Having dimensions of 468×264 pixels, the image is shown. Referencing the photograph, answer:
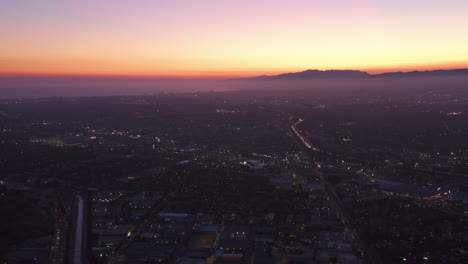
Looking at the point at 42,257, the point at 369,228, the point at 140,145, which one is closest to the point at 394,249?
the point at 369,228

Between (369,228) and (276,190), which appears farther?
(276,190)

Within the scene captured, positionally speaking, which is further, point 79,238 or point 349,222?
point 349,222

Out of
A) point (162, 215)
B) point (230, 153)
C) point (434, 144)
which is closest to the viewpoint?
point (162, 215)

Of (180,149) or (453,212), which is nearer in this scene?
(453,212)

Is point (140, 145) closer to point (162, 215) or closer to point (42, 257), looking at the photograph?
point (162, 215)

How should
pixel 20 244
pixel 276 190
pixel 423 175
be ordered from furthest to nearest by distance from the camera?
1. pixel 423 175
2. pixel 276 190
3. pixel 20 244

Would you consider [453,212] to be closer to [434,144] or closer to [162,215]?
[162,215]

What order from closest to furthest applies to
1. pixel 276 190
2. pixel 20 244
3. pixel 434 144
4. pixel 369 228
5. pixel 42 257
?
1. pixel 42 257
2. pixel 20 244
3. pixel 369 228
4. pixel 276 190
5. pixel 434 144

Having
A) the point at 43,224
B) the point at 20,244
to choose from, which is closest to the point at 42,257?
the point at 20,244

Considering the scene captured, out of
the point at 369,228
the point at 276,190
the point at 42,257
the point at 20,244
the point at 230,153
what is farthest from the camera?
the point at 230,153
